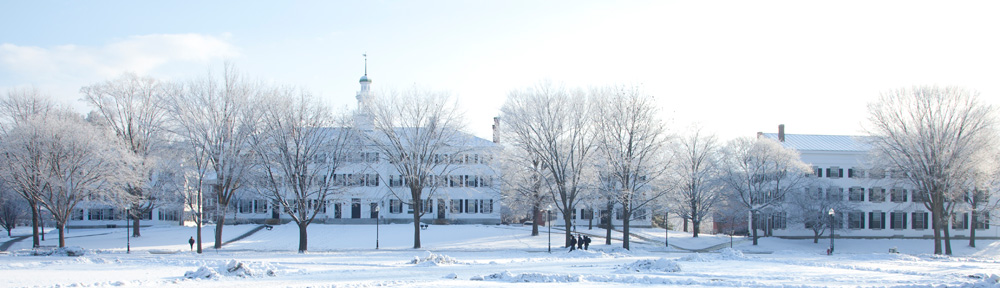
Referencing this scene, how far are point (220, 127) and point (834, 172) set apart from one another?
5130 cm

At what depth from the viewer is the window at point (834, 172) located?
2335 inches

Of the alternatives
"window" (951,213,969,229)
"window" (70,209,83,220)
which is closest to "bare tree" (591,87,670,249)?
"window" (951,213,969,229)

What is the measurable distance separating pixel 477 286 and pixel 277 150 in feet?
62.3

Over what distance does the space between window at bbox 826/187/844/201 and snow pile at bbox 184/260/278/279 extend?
146 feet

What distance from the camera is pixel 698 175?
5169 centimetres

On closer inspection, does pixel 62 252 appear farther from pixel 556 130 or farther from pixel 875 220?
pixel 875 220

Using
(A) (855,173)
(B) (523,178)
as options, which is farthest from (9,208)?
(A) (855,173)

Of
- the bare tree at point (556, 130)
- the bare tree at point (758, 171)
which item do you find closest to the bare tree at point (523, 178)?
the bare tree at point (556, 130)

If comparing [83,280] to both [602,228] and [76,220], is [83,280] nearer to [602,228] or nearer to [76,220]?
[602,228]

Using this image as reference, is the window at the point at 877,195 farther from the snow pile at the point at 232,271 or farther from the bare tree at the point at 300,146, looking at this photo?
the snow pile at the point at 232,271

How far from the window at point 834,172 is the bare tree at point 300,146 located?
145 feet

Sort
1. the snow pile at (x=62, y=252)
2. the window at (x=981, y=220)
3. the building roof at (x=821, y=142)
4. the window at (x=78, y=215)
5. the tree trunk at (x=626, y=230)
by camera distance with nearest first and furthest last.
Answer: the snow pile at (x=62, y=252) < the tree trunk at (x=626, y=230) < the window at (x=981, y=220) < the building roof at (x=821, y=142) < the window at (x=78, y=215)

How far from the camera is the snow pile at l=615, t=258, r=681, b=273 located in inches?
984

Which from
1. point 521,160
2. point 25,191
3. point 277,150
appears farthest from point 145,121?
point 521,160
